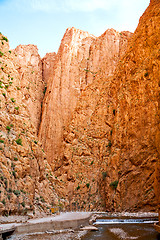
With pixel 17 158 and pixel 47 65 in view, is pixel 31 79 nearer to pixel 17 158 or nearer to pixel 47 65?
pixel 47 65

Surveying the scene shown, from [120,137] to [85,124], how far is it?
10.6 meters

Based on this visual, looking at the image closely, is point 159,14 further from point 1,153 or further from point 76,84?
point 1,153

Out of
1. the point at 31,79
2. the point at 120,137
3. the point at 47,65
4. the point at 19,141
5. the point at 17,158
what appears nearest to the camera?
the point at 17,158

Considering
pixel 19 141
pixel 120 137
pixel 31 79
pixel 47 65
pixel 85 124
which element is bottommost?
pixel 19 141

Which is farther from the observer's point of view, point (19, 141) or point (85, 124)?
point (85, 124)

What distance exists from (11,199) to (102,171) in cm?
2212

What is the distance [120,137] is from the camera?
1359 inches

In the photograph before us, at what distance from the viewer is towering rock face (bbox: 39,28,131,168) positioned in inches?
1871

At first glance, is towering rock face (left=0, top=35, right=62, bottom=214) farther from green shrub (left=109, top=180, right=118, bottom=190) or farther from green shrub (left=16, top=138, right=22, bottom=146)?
green shrub (left=109, top=180, right=118, bottom=190)

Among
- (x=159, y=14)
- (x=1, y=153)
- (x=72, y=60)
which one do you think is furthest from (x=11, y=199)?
(x=72, y=60)

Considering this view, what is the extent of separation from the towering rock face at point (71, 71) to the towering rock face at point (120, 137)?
2990mm

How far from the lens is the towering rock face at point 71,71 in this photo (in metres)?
47.5

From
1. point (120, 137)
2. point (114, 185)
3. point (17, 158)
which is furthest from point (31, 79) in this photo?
point (17, 158)

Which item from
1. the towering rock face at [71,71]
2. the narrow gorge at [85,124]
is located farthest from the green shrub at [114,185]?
the towering rock face at [71,71]
